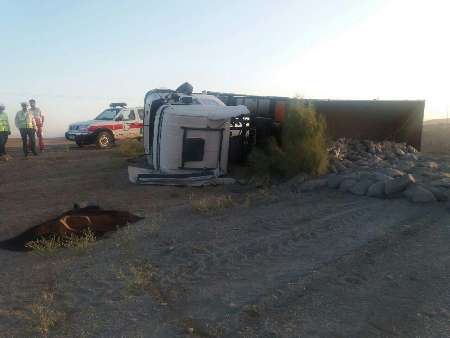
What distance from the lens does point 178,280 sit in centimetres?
470

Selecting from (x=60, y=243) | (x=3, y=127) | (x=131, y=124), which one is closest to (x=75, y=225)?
(x=60, y=243)

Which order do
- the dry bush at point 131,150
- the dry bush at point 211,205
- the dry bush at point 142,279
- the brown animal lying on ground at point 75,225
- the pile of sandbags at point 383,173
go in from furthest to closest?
1. the dry bush at point 131,150
2. the pile of sandbags at point 383,173
3. the dry bush at point 211,205
4. the brown animal lying on ground at point 75,225
5. the dry bush at point 142,279

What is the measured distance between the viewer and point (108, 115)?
65.2ft

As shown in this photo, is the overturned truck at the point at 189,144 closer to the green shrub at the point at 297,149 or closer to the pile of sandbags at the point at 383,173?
the green shrub at the point at 297,149

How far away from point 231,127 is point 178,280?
7.63 meters

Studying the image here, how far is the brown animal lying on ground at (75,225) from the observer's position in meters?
6.24

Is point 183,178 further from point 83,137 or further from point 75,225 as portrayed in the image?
point 83,137

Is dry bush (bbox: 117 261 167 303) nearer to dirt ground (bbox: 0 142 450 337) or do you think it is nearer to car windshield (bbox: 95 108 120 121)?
dirt ground (bbox: 0 142 450 337)

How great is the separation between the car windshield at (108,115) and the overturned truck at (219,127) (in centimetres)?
601

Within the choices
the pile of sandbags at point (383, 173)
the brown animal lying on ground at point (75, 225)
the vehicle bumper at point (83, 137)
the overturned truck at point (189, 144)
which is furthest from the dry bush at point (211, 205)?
the vehicle bumper at point (83, 137)

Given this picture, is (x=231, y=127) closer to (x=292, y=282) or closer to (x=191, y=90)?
(x=191, y=90)

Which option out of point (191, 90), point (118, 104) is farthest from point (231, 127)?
point (118, 104)

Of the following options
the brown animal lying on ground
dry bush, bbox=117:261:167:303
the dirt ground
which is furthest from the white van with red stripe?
dry bush, bbox=117:261:167:303

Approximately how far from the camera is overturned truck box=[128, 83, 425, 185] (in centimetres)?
1048
